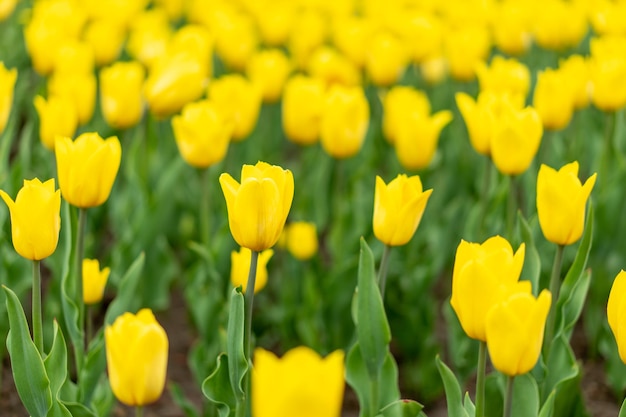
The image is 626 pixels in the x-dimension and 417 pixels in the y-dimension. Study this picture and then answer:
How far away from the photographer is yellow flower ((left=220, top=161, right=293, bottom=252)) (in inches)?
70.6

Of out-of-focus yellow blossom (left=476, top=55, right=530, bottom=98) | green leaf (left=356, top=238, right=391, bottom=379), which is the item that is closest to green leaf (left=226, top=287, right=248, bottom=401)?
green leaf (left=356, top=238, right=391, bottom=379)

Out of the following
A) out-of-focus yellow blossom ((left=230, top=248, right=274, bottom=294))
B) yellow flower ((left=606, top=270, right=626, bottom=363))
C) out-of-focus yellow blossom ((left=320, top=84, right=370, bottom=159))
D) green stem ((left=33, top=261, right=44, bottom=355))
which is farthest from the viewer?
out-of-focus yellow blossom ((left=320, top=84, right=370, bottom=159))

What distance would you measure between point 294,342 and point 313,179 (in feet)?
2.48

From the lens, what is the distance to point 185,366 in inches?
132

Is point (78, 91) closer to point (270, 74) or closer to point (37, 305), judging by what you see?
point (270, 74)

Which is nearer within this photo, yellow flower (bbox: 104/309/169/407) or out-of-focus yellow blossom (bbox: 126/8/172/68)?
yellow flower (bbox: 104/309/169/407)

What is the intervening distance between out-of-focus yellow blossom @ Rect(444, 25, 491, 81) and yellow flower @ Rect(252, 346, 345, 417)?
113 inches

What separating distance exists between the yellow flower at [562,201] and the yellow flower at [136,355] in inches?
31.9

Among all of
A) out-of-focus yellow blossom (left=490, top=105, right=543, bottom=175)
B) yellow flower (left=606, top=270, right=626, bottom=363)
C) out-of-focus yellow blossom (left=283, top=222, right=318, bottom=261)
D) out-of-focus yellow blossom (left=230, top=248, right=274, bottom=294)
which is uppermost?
yellow flower (left=606, top=270, right=626, bottom=363)

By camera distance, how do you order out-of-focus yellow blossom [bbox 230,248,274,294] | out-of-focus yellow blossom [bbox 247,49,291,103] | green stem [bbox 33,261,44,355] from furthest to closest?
out-of-focus yellow blossom [bbox 247,49,291,103] < out-of-focus yellow blossom [bbox 230,248,274,294] < green stem [bbox 33,261,44,355]

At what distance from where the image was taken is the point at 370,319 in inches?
83.4

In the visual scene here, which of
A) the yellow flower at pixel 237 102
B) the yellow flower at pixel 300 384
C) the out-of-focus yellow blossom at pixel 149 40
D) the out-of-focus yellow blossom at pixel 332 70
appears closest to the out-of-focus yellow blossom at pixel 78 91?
the yellow flower at pixel 237 102

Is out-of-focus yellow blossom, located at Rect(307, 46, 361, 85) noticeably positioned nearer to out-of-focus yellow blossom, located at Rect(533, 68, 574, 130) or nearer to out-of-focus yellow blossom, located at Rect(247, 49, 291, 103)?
out-of-focus yellow blossom, located at Rect(247, 49, 291, 103)

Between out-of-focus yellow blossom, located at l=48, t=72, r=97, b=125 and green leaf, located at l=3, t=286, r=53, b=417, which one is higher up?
green leaf, located at l=3, t=286, r=53, b=417
